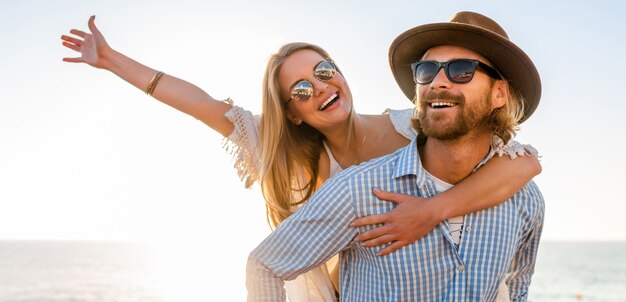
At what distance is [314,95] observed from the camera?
468 centimetres

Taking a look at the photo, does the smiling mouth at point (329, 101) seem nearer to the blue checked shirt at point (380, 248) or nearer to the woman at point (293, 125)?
the woman at point (293, 125)

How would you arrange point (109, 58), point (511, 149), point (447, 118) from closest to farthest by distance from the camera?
point (447, 118)
point (511, 149)
point (109, 58)

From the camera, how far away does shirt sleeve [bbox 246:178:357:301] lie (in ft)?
11.2

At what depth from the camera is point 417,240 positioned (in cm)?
345

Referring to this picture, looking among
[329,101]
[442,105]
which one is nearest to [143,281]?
[329,101]

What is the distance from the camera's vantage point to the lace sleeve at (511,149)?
3729 millimetres

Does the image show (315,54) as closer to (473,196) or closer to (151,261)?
(473,196)

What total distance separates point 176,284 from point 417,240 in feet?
170

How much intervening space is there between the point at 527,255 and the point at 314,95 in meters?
1.54

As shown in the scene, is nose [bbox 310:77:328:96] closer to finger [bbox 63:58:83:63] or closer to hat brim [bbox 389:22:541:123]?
hat brim [bbox 389:22:541:123]

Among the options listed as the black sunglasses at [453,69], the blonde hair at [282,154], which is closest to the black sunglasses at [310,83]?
the blonde hair at [282,154]

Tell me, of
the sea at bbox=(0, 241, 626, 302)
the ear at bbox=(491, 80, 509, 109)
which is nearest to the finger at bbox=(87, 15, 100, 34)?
the ear at bbox=(491, 80, 509, 109)

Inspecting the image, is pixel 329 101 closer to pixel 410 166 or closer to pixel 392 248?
pixel 410 166

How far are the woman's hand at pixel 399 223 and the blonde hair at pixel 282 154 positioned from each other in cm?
124
